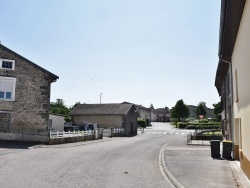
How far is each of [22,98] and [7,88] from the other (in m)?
1.39

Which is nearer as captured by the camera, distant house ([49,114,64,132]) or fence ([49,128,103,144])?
fence ([49,128,103,144])

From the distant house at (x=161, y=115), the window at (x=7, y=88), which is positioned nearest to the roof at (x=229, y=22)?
the window at (x=7, y=88)

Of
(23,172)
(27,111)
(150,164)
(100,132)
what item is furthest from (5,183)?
(100,132)

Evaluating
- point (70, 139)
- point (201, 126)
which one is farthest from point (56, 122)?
point (201, 126)

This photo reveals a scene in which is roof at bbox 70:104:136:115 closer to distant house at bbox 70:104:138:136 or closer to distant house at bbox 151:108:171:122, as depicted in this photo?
distant house at bbox 70:104:138:136

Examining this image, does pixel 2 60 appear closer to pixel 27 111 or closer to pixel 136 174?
pixel 27 111

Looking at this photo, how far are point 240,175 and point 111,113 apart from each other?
3838 cm

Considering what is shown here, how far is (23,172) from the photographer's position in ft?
35.9

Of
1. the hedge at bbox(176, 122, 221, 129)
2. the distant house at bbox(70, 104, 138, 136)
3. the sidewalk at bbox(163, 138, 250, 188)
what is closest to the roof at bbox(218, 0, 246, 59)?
the sidewalk at bbox(163, 138, 250, 188)

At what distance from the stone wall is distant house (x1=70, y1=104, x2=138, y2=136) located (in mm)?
23988

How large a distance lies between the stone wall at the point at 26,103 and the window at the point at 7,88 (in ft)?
0.81

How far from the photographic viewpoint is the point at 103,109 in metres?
51.1

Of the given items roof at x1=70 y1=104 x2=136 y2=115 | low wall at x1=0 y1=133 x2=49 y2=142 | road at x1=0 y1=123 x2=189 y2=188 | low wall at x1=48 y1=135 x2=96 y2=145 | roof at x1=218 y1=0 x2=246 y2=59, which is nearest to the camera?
road at x1=0 y1=123 x2=189 y2=188

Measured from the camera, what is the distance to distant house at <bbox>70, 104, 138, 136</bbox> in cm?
4805
